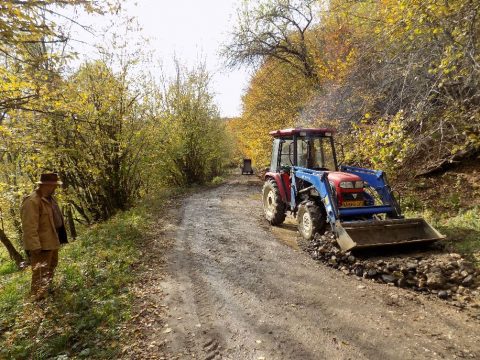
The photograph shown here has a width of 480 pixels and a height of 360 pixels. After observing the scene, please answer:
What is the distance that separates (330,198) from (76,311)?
421cm

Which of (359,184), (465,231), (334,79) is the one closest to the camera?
(465,231)

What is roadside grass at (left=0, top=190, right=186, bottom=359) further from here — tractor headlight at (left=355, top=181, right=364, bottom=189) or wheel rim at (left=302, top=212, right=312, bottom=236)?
tractor headlight at (left=355, top=181, right=364, bottom=189)

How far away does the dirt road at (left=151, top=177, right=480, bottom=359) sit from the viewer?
3.19 meters

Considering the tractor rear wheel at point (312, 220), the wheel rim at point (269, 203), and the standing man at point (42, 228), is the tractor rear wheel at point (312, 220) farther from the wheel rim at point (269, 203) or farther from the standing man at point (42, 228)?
the standing man at point (42, 228)

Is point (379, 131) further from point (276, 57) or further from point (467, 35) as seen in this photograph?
point (276, 57)

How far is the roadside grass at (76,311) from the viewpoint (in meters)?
3.50

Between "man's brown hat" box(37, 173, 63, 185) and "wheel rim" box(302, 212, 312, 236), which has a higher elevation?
"man's brown hat" box(37, 173, 63, 185)

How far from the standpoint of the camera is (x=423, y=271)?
14.5ft

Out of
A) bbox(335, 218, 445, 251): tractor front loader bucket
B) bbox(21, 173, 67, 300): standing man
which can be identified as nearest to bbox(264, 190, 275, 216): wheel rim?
bbox(335, 218, 445, 251): tractor front loader bucket

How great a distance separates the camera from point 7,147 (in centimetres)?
711

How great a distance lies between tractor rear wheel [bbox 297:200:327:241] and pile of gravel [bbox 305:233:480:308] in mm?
749

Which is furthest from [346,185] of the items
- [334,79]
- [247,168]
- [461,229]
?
[247,168]

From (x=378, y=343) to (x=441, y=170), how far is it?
284 inches

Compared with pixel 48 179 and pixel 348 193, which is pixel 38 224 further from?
pixel 348 193
